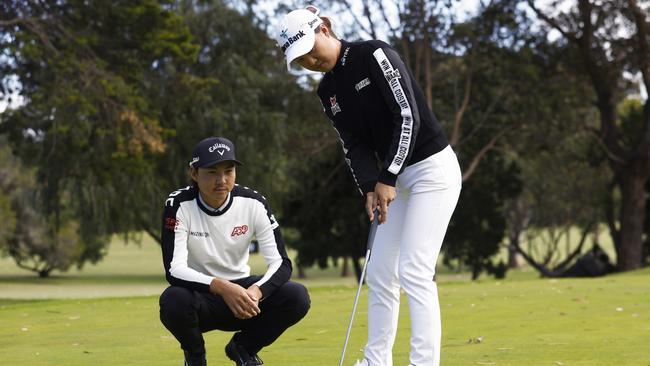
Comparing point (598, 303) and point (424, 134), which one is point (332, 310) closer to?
point (598, 303)

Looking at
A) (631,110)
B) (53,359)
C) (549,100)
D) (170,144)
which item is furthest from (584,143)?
(53,359)

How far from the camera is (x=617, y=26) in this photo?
97.3ft

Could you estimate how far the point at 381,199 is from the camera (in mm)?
5305

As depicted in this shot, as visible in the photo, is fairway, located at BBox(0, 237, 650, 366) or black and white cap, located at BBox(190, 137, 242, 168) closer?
black and white cap, located at BBox(190, 137, 242, 168)

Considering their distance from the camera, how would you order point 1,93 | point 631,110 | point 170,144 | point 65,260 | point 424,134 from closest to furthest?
point 424,134 < point 1,93 < point 170,144 < point 631,110 < point 65,260

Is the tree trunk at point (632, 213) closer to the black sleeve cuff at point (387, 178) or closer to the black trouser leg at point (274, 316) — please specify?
the black trouser leg at point (274, 316)

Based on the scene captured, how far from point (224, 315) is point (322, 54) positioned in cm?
159

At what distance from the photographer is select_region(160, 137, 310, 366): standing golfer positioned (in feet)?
18.3

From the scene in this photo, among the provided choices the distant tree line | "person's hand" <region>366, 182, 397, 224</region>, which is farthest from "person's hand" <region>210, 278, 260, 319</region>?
the distant tree line

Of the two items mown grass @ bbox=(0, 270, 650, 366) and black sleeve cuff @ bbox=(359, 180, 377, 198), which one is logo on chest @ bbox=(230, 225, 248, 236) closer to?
black sleeve cuff @ bbox=(359, 180, 377, 198)

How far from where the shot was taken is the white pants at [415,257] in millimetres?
5262

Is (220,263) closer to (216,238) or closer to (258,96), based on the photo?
(216,238)

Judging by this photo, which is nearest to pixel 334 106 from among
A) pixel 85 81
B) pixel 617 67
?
pixel 85 81

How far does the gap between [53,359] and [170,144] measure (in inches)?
972
